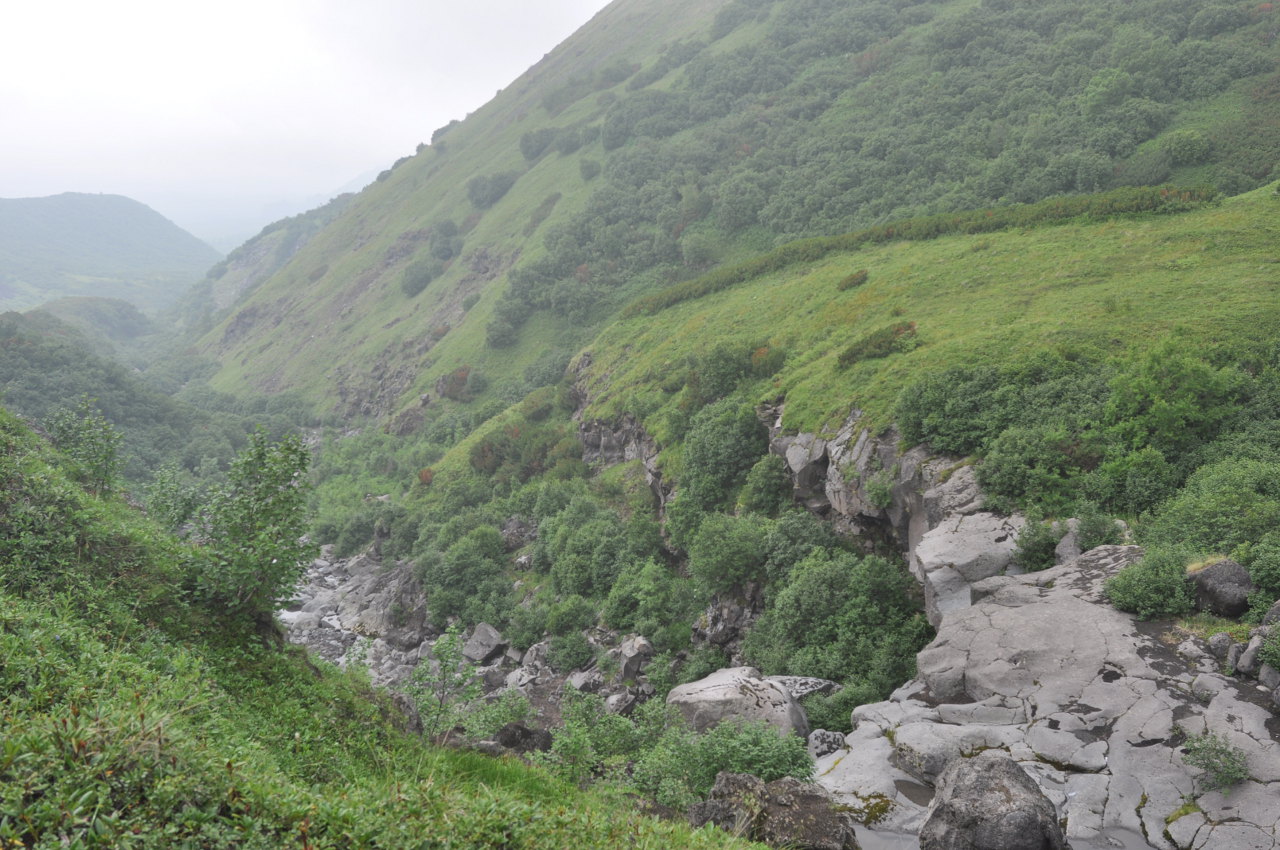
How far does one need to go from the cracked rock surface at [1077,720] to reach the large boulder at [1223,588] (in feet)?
4.09

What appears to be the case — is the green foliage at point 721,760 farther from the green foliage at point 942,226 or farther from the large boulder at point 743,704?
the green foliage at point 942,226

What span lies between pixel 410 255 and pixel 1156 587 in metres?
113

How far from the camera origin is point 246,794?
234 inches

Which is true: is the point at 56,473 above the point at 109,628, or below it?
above

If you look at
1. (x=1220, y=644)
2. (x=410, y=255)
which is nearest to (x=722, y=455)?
(x=1220, y=644)

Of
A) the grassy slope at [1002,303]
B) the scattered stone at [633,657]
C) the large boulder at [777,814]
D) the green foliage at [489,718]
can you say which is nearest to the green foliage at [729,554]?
the scattered stone at [633,657]

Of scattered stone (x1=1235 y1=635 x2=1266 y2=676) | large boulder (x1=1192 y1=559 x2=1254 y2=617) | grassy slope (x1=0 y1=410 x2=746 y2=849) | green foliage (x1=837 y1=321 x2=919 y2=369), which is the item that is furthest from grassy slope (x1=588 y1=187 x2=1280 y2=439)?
grassy slope (x1=0 y1=410 x2=746 y2=849)

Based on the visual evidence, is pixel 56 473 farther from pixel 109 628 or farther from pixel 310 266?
pixel 310 266

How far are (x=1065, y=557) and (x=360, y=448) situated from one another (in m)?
67.4

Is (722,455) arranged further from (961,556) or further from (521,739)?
(521,739)

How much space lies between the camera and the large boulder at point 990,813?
356 inches

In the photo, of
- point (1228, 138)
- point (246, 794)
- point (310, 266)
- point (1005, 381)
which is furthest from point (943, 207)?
point (310, 266)

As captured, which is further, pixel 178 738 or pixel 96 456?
pixel 96 456

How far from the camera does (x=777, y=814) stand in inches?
385
